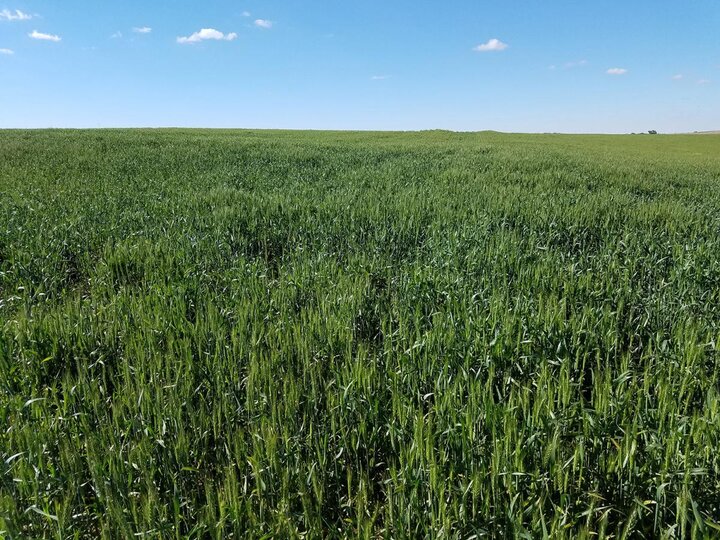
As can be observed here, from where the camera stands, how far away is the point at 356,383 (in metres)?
2.74

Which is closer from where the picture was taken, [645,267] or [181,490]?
[181,490]

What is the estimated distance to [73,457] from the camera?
211 cm

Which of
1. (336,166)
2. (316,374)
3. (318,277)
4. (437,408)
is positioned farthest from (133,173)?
(437,408)

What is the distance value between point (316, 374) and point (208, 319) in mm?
1092

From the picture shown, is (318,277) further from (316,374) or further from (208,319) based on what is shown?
(316,374)

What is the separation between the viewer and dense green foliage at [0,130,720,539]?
6.29ft

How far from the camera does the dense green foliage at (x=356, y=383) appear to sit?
1.92 m

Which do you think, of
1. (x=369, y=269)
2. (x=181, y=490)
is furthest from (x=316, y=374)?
(x=369, y=269)

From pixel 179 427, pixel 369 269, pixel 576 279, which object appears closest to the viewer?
pixel 179 427

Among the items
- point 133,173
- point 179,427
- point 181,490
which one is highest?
point 133,173

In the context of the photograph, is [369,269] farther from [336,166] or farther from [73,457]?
[336,166]

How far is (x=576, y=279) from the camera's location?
4609 mm

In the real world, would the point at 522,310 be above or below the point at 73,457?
above

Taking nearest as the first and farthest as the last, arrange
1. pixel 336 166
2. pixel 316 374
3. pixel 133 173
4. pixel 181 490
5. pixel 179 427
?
1. pixel 181 490
2. pixel 179 427
3. pixel 316 374
4. pixel 133 173
5. pixel 336 166
